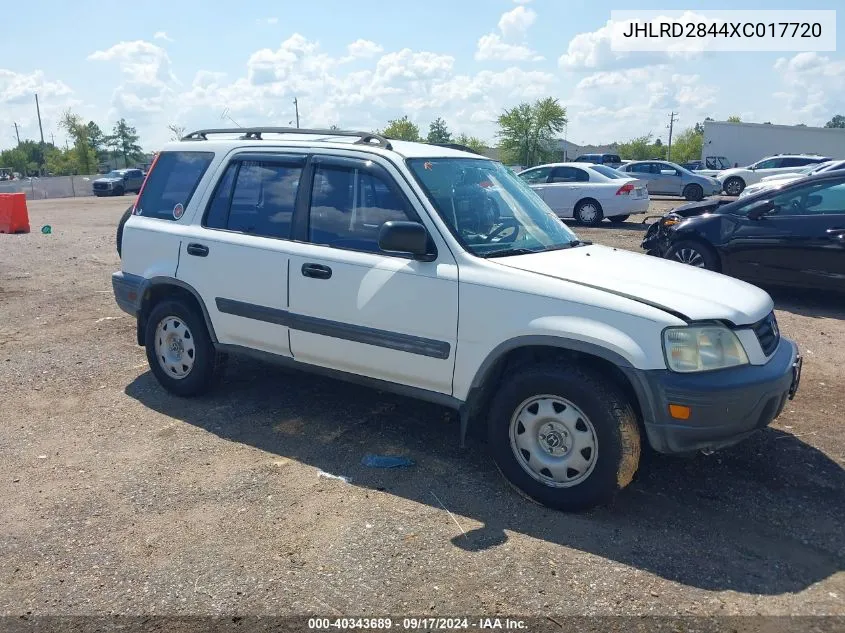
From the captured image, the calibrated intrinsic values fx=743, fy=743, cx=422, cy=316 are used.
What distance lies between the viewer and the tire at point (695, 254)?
9.08 metres

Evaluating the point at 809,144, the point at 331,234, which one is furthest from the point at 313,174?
the point at 809,144

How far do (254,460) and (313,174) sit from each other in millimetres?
1863

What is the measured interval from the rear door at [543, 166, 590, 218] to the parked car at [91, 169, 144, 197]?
3045cm

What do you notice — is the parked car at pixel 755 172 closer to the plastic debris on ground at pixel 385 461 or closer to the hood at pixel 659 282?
the hood at pixel 659 282

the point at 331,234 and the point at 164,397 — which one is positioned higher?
the point at 331,234

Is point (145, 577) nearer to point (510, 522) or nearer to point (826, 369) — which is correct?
point (510, 522)

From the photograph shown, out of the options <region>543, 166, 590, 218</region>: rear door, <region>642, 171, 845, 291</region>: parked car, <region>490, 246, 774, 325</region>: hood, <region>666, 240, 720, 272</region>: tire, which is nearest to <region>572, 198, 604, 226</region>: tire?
<region>543, 166, 590, 218</region>: rear door

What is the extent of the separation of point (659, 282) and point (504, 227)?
3.33 ft

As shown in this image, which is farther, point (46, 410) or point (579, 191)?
point (579, 191)

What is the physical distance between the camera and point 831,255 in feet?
26.8

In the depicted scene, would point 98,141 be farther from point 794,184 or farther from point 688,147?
point 794,184

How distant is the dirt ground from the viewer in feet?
10.7

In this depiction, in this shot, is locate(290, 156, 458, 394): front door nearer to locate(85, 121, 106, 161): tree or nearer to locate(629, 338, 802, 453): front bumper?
locate(629, 338, 802, 453): front bumper

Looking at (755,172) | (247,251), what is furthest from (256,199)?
(755,172)
